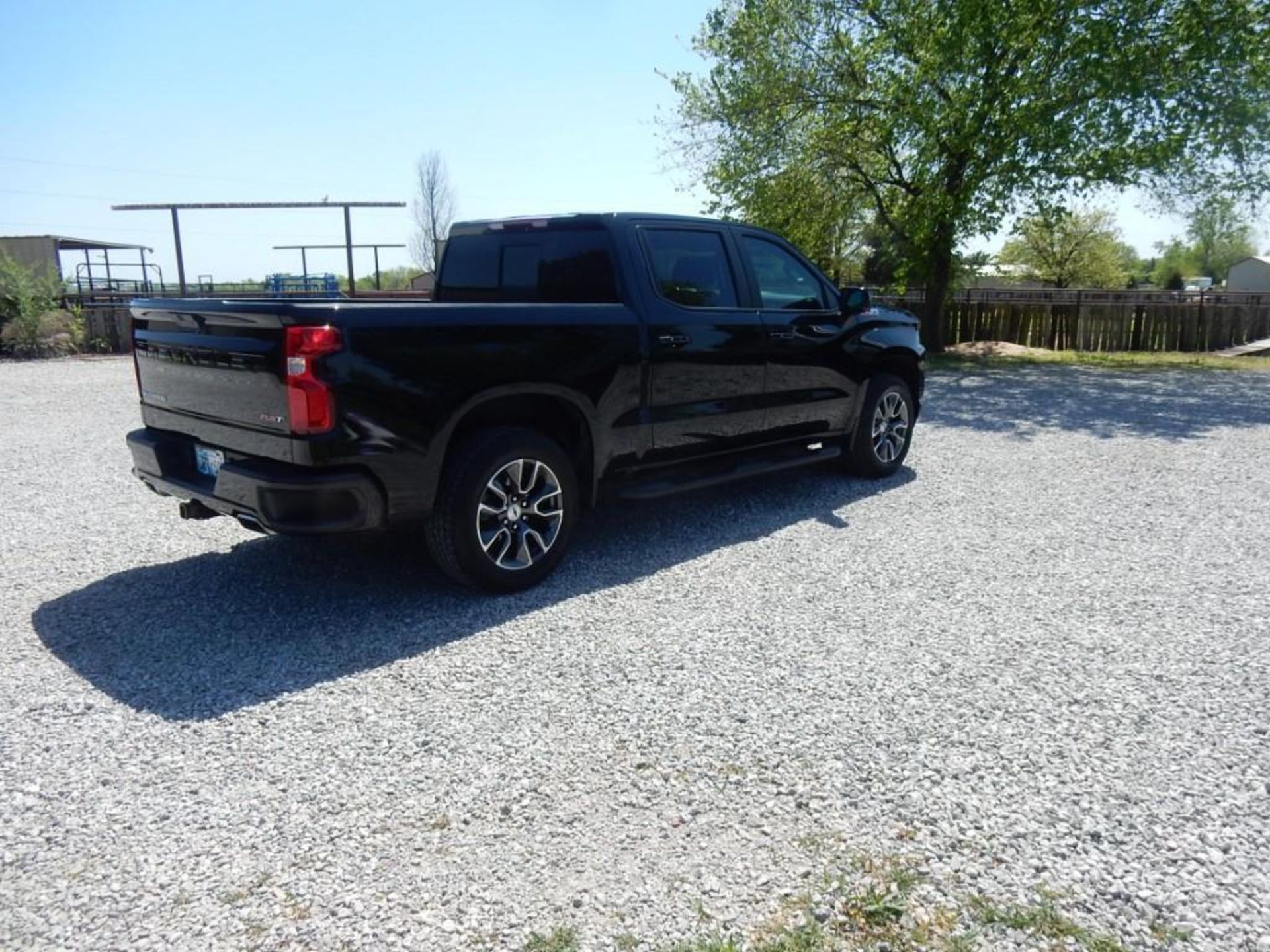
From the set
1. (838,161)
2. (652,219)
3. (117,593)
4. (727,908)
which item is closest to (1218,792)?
(727,908)

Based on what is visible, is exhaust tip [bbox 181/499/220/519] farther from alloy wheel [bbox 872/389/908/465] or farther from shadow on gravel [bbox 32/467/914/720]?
alloy wheel [bbox 872/389/908/465]

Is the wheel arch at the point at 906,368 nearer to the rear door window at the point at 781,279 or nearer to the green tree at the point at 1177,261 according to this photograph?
the rear door window at the point at 781,279

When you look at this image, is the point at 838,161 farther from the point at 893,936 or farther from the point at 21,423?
the point at 893,936

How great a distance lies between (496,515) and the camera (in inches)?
171

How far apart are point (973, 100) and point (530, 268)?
12.0 meters

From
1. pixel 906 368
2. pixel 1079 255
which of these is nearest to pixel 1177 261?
pixel 1079 255

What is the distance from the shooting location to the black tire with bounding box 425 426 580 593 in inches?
163

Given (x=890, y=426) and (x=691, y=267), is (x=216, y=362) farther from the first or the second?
(x=890, y=426)

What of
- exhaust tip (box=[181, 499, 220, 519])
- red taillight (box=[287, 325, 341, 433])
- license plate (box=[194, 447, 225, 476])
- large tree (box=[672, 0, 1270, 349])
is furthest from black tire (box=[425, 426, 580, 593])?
large tree (box=[672, 0, 1270, 349])

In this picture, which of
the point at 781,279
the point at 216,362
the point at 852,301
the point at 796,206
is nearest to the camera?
the point at 216,362

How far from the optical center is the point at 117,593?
4410 mm

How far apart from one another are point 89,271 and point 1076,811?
29.9 m

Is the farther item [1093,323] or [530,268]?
[1093,323]

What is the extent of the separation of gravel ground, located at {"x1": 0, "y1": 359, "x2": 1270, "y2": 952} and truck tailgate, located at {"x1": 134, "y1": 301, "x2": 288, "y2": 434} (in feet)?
3.32
